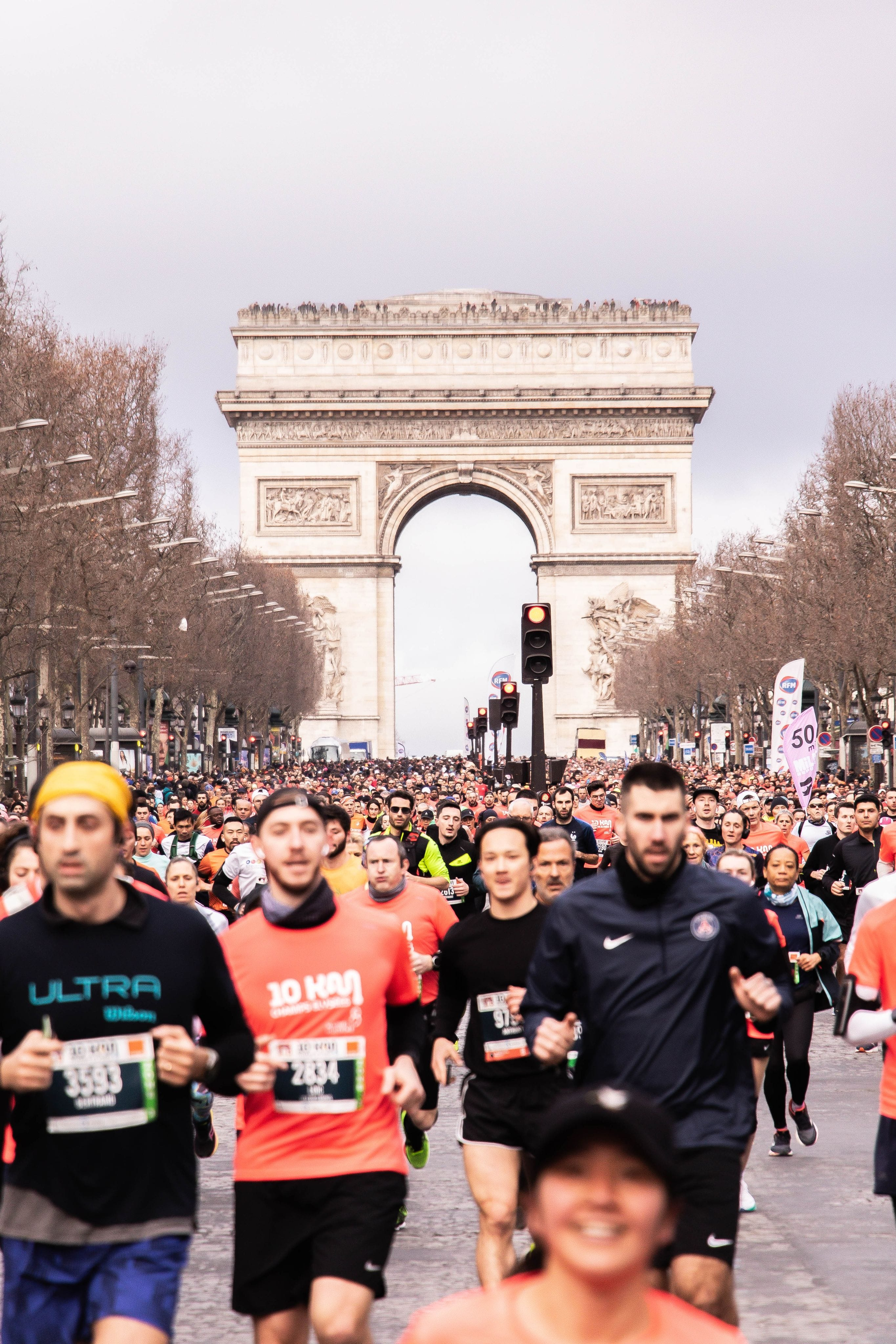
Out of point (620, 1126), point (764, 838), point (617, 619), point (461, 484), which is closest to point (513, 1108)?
point (620, 1126)

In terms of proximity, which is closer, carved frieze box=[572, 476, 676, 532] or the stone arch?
carved frieze box=[572, 476, 676, 532]

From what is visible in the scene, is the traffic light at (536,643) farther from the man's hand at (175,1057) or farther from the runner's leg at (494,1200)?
the man's hand at (175,1057)

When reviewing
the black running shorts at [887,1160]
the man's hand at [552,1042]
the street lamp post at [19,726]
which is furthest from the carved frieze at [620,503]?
the man's hand at [552,1042]

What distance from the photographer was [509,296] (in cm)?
8112

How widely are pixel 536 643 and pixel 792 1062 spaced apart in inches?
310

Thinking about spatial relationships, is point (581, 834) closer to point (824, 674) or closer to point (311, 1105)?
point (311, 1105)

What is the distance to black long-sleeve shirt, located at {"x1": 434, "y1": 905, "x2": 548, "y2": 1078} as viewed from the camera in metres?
6.90

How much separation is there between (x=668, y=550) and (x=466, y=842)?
60446 millimetres

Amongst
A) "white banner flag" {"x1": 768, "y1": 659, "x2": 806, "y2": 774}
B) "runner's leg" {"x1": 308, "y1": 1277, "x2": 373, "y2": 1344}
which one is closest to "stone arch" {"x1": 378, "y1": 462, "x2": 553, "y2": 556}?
"white banner flag" {"x1": 768, "y1": 659, "x2": 806, "y2": 774}

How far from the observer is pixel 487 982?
7.01 metres

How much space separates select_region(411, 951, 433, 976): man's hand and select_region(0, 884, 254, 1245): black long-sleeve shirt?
406cm

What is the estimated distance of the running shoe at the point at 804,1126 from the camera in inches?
409

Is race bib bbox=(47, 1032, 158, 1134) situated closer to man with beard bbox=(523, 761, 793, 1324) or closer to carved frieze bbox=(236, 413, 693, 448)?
man with beard bbox=(523, 761, 793, 1324)

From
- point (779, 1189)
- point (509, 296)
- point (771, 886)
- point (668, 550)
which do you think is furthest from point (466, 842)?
point (509, 296)
